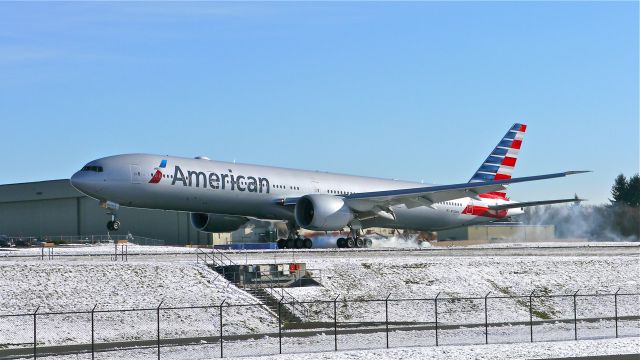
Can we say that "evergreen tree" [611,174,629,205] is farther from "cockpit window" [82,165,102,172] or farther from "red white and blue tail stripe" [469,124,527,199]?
"cockpit window" [82,165,102,172]

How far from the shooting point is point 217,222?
201 feet

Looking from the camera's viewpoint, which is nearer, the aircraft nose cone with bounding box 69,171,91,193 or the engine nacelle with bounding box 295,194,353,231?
the aircraft nose cone with bounding box 69,171,91,193

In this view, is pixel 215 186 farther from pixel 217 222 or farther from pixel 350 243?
pixel 350 243

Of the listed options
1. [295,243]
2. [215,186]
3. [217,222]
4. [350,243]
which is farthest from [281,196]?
[350,243]

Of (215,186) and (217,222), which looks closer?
(215,186)

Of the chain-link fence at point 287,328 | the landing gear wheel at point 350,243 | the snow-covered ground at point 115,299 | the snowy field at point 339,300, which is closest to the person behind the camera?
the chain-link fence at point 287,328

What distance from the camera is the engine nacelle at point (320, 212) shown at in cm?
5788

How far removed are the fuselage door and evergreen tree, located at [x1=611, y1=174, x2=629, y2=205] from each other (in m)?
91.2

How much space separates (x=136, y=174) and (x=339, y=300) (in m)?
17.3

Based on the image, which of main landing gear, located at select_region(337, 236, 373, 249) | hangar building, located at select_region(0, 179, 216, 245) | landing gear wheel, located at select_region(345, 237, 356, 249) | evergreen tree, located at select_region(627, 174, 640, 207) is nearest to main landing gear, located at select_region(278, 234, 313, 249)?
main landing gear, located at select_region(337, 236, 373, 249)

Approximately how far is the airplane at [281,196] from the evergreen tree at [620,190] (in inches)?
2542

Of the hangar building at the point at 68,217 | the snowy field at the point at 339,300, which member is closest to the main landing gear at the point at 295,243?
the snowy field at the point at 339,300

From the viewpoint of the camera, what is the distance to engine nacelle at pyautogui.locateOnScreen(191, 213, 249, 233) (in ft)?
200

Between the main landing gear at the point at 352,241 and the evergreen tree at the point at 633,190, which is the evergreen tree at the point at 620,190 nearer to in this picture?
the evergreen tree at the point at 633,190
